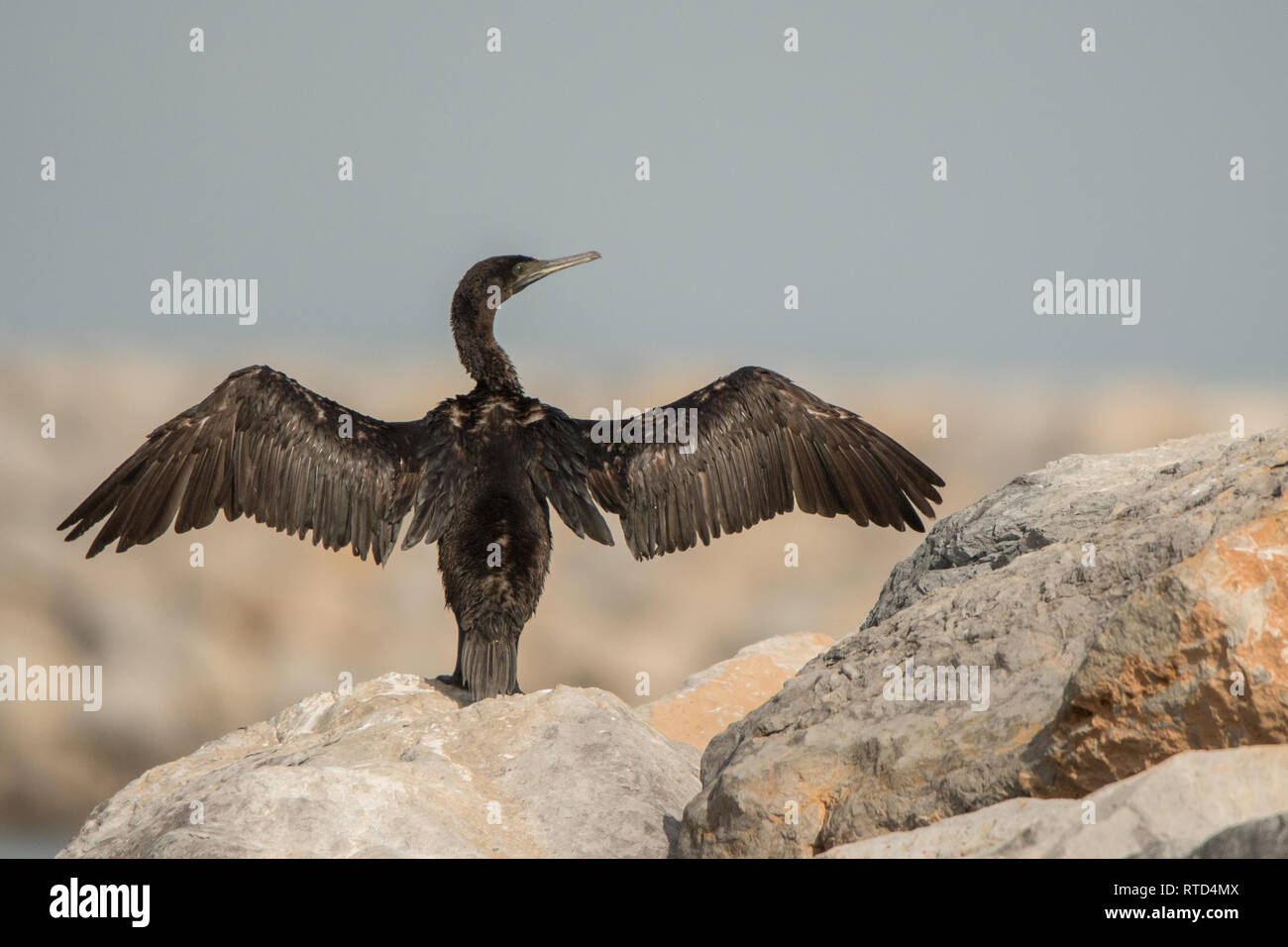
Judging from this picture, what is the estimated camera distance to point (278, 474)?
868 cm

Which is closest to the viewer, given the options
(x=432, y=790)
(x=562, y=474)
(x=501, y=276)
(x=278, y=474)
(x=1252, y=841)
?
(x=1252, y=841)

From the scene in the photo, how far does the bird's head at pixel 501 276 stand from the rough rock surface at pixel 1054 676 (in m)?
3.87

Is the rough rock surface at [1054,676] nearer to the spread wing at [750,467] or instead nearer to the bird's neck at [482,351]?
the spread wing at [750,467]

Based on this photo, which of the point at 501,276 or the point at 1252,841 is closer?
the point at 1252,841

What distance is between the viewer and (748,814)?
5.46 metres

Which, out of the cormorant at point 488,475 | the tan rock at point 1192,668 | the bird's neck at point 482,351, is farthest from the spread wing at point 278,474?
the tan rock at point 1192,668

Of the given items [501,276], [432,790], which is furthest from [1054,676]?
[501,276]

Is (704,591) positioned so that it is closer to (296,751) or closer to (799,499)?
(799,499)

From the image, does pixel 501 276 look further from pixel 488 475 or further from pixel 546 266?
pixel 488 475

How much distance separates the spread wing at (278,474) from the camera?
8562mm

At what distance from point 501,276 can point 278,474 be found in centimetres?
211

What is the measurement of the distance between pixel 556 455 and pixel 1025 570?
3.41 meters

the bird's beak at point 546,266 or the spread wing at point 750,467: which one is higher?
the bird's beak at point 546,266

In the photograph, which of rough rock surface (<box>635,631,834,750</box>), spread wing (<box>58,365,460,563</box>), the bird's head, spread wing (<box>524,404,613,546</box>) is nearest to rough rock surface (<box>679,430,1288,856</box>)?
spread wing (<box>524,404,613,546</box>)
